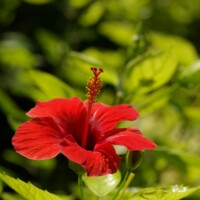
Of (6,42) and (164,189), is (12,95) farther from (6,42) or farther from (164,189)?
(164,189)

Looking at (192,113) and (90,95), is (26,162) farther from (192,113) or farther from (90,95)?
(90,95)

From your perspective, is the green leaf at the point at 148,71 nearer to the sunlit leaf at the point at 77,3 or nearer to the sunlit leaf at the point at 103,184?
the sunlit leaf at the point at 103,184

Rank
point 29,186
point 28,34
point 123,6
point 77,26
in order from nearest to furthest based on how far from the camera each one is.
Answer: point 29,186, point 77,26, point 123,6, point 28,34

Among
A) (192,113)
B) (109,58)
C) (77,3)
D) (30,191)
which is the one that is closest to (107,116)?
(30,191)

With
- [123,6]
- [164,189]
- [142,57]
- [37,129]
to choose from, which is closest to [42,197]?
[37,129]

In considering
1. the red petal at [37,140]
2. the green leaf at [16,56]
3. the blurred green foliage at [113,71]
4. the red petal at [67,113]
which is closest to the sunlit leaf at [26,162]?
the blurred green foliage at [113,71]

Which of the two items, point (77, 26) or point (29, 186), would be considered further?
point (77, 26)

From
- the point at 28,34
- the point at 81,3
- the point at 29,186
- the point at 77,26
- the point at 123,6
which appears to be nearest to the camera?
the point at 29,186
